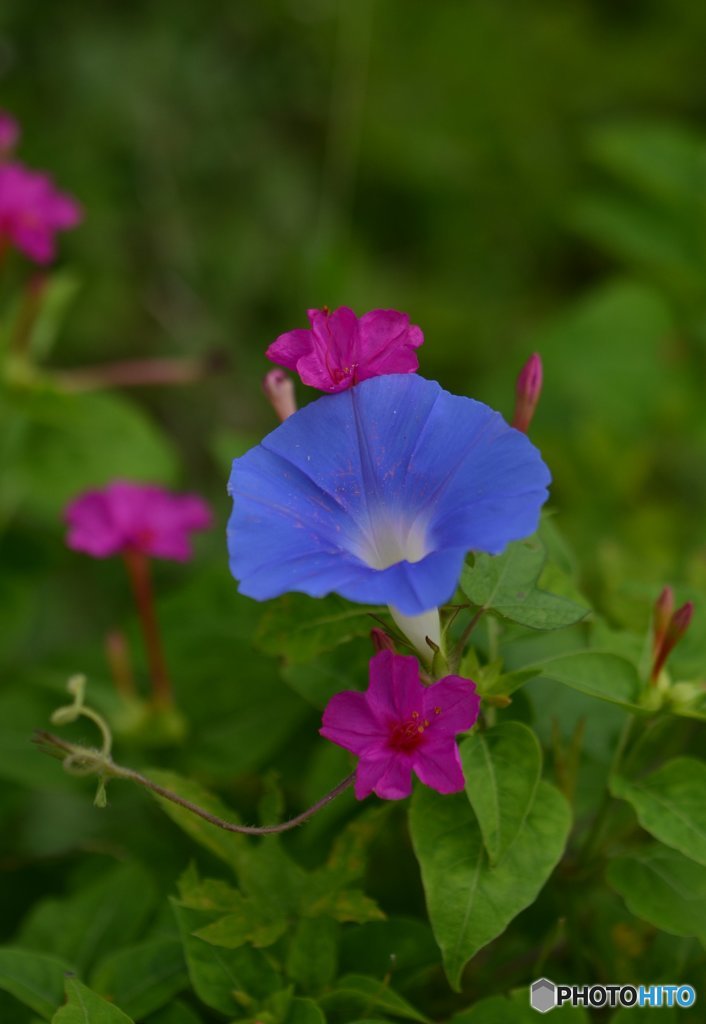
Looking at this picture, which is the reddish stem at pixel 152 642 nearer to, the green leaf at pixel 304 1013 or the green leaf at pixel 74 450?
the green leaf at pixel 74 450

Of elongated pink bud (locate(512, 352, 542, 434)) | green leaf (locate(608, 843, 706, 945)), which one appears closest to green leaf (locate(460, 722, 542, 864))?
green leaf (locate(608, 843, 706, 945))

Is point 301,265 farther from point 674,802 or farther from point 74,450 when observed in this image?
point 674,802

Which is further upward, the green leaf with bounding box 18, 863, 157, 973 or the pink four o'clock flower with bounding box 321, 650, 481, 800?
the pink four o'clock flower with bounding box 321, 650, 481, 800

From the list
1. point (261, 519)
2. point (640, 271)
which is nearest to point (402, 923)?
point (261, 519)

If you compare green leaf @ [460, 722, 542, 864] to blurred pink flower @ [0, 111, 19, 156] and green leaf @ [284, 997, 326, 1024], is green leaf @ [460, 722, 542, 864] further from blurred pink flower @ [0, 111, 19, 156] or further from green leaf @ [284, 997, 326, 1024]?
blurred pink flower @ [0, 111, 19, 156]

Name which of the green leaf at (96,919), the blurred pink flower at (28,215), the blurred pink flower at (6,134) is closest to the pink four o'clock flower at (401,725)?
the green leaf at (96,919)

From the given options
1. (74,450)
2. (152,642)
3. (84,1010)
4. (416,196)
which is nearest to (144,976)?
(84,1010)

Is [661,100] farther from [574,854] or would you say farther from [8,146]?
[574,854]
